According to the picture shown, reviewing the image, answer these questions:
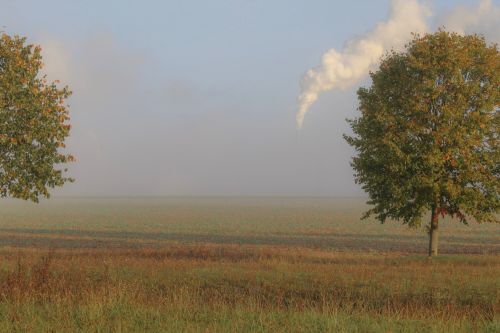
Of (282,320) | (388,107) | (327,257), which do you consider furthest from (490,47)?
(282,320)

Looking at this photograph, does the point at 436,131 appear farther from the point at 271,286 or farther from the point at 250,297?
the point at 250,297

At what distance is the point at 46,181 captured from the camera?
88.1 ft

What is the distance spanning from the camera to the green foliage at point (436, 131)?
27.2 metres

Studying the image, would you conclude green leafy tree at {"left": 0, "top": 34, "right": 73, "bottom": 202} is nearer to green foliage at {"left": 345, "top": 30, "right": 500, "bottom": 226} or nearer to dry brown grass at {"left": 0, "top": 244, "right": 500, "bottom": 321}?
dry brown grass at {"left": 0, "top": 244, "right": 500, "bottom": 321}

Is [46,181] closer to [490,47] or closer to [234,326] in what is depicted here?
[234,326]

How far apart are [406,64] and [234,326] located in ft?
76.0

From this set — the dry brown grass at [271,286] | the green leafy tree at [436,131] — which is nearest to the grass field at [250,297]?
the dry brown grass at [271,286]

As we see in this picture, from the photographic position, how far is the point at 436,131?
89.5 ft

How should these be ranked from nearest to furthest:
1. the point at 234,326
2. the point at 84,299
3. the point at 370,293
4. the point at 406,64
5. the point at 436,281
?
the point at 234,326, the point at 84,299, the point at 370,293, the point at 436,281, the point at 406,64

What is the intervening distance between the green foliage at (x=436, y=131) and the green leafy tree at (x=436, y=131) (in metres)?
0.05

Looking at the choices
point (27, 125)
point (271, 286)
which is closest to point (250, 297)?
point (271, 286)

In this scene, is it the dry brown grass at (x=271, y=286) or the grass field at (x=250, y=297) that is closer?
the grass field at (x=250, y=297)

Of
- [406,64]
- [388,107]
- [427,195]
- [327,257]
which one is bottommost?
[327,257]

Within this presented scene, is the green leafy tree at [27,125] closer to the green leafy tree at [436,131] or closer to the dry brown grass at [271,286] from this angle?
the dry brown grass at [271,286]
